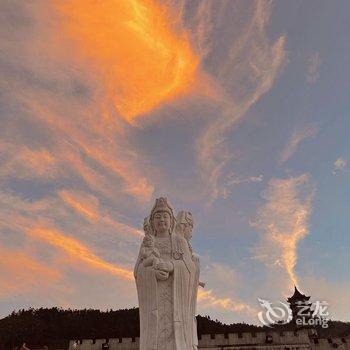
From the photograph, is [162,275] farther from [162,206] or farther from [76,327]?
[76,327]

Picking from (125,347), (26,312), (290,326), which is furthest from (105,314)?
(125,347)

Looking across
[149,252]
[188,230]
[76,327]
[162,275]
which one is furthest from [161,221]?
[76,327]

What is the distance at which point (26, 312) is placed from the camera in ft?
213

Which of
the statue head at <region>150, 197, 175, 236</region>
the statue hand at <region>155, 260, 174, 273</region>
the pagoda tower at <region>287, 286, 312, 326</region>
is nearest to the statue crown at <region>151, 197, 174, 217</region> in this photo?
the statue head at <region>150, 197, 175, 236</region>

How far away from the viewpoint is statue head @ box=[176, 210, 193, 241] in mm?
10218

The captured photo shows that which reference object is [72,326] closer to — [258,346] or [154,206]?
[258,346]

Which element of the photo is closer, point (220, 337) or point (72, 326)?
point (220, 337)

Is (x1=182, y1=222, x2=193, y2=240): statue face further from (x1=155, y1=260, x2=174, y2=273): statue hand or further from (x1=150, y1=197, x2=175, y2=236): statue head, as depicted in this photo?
(x1=155, y1=260, x2=174, y2=273): statue hand

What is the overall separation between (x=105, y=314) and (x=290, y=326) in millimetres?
25893

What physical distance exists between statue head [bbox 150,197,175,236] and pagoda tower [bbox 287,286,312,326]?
34778 millimetres

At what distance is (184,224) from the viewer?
10.2 m

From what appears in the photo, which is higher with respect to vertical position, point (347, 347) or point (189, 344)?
point (347, 347)

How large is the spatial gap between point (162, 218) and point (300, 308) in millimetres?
40124

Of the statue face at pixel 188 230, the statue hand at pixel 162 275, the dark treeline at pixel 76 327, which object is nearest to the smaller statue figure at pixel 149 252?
the statue hand at pixel 162 275
